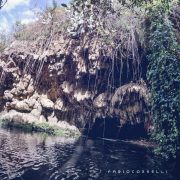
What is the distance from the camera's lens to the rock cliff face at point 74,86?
963 inches

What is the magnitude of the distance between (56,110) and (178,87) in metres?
11.2

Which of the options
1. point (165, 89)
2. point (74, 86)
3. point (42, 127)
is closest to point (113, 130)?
point (74, 86)

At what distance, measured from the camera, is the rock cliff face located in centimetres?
2447

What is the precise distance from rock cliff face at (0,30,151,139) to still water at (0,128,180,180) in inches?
199

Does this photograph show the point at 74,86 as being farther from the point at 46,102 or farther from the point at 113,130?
the point at 113,130

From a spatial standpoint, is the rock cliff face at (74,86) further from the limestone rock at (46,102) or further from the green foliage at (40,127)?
the green foliage at (40,127)

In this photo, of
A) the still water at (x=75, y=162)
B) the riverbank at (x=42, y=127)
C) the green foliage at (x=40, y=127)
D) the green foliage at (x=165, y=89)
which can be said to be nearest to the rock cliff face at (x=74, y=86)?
the riverbank at (x=42, y=127)

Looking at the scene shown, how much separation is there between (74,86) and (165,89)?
363 inches

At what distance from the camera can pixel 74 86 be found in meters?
26.4

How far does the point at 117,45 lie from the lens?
2406 centimetres

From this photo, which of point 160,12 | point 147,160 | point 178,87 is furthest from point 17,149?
point 160,12

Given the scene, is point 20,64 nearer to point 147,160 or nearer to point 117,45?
point 117,45

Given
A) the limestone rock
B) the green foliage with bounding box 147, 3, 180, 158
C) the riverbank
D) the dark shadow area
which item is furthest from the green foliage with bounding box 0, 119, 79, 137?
the green foliage with bounding box 147, 3, 180, 158

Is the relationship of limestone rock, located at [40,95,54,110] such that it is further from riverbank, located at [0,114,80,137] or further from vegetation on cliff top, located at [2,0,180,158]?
vegetation on cliff top, located at [2,0,180,158]
